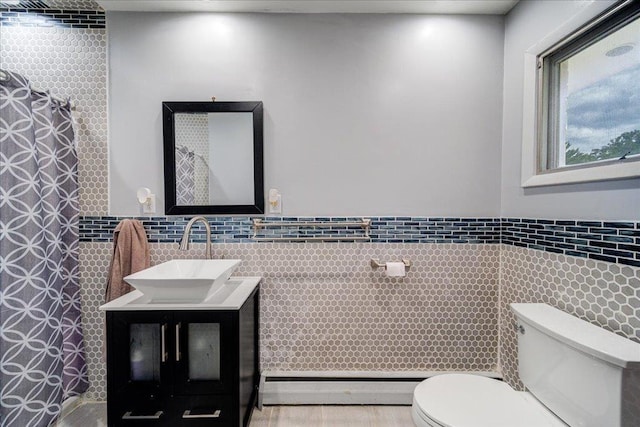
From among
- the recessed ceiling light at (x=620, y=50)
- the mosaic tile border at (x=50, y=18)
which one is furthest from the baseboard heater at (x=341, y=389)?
the mosaic tile border at (x=50, y=18)

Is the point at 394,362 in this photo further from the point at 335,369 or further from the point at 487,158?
the point at 487,158

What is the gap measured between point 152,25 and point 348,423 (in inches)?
105

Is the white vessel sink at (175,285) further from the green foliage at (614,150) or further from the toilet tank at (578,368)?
the green foliage at (614,150)

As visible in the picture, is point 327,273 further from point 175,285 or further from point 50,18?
point 50,18

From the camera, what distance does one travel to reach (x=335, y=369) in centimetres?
193

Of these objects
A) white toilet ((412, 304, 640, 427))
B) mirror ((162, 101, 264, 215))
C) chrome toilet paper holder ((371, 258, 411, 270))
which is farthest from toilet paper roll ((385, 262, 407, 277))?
mirror ((162, 101, 264, 215))

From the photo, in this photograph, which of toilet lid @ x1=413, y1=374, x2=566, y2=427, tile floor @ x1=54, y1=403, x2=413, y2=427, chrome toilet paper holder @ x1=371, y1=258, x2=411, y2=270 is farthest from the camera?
chrome toilet paper holder @ x1=371, y1=258, x2=411, y2=270

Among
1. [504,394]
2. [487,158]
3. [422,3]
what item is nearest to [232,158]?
[422,3]

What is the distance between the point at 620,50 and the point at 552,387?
1.45m

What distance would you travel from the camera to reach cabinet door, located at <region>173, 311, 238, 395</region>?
139 centimetres

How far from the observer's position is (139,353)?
1408 millimetres

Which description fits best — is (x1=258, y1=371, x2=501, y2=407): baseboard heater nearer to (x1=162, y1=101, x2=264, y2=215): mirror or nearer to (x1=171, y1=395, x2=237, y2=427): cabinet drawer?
(x1=171, y1=395, x2=237, y2=427): cabinet drawer

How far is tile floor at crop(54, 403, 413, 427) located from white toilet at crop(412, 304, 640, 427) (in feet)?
1.84

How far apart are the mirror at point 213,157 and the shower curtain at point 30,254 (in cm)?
58
